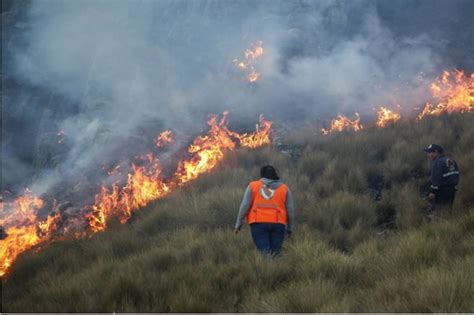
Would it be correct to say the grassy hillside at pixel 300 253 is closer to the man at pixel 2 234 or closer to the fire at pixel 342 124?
the man at pixel 2 234

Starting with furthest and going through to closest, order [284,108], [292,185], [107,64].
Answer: [107,64] < [284,108] < [292,185]

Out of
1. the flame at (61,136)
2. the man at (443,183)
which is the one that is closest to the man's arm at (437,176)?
the man at (443,183)

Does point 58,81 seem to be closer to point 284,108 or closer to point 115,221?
point 284,108

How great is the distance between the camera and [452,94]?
1548 cm

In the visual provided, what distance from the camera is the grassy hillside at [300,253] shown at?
449 centimetres

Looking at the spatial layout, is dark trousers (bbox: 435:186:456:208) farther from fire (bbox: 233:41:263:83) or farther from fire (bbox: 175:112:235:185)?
fire (bbox: 233:41:263:83)

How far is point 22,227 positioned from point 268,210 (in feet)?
24.4

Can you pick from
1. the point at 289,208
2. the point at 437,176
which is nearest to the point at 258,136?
the point at 437,176

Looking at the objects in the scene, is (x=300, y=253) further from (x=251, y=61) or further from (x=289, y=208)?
(x=251, y=61)

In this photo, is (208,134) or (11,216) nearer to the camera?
(11,216)

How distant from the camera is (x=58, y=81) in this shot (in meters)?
18.8

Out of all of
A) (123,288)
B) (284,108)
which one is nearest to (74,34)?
(284,108)

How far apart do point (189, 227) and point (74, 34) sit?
14.9 meters

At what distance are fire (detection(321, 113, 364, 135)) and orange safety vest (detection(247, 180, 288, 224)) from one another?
7.73 m
